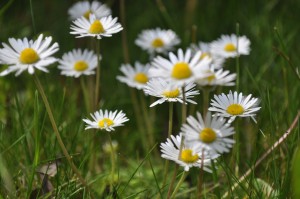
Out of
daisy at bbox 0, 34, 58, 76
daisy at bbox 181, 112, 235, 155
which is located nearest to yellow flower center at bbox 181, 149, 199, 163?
daisy at bbox 181, 112, 235, 155

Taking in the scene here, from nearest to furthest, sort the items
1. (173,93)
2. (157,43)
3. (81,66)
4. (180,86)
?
1. (180,86)
2. (173,93)
3. (81,66)
4. (157,43)

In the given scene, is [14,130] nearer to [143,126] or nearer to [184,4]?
[143,126]

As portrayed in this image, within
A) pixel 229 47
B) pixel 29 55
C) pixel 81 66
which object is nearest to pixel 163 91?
pixel 29 55

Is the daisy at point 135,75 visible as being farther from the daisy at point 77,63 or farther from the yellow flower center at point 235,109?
the yellow flower center at point 235,109

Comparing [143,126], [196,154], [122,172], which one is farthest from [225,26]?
[196,154]

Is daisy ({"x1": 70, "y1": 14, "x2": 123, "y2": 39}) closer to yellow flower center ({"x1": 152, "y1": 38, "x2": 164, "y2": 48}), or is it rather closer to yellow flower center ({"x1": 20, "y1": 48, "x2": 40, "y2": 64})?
yellow flower center ({"x1": 20, "y1": 48, "x2": 40, "y2": 64})

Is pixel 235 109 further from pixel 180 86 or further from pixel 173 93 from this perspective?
pixel 180 86
